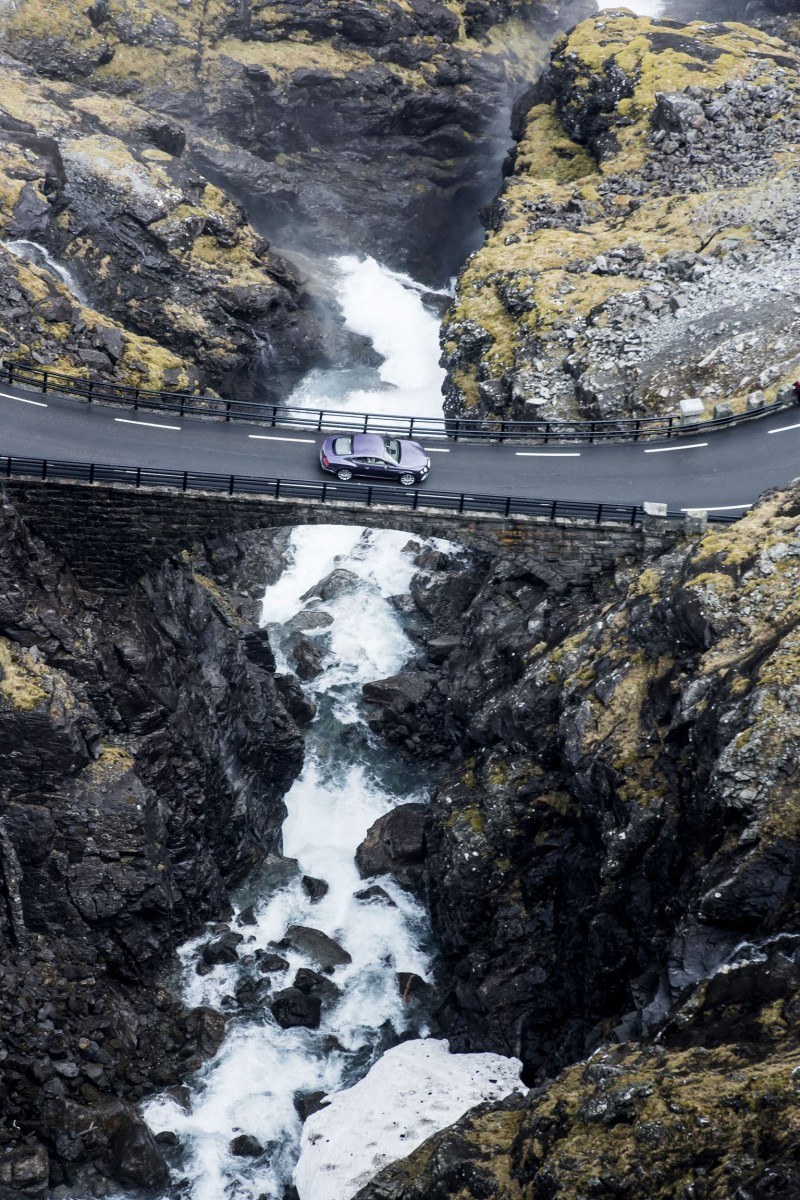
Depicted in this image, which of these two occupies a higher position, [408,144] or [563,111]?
[408,144]

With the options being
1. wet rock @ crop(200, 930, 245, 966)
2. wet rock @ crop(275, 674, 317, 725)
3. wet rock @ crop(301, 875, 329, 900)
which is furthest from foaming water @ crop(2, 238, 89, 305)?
wet rock @ crop(200, 930, 245, 966)

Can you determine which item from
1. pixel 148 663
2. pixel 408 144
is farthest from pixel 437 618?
pixel 408 144

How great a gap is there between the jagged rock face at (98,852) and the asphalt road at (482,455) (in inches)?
185

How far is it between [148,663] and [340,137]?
4623cm

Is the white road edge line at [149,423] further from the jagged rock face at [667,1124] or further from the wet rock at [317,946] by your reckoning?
the jagged rock face at [667,1124]

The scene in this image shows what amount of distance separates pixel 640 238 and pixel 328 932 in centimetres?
3440

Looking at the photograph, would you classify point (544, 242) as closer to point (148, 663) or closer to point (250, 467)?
point (250, 467)

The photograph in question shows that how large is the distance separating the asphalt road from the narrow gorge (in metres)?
A: 0.83

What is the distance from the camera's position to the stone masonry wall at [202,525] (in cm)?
3719

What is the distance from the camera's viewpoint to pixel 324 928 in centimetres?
4062

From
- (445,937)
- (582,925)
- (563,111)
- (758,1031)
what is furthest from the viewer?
(563,111)

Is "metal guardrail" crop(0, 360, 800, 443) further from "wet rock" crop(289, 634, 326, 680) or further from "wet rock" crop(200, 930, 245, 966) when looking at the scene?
"wet rock" crop(200, 930, 245, 966)

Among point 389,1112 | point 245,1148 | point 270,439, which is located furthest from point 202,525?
point 245,1148

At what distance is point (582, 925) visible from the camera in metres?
32.9
